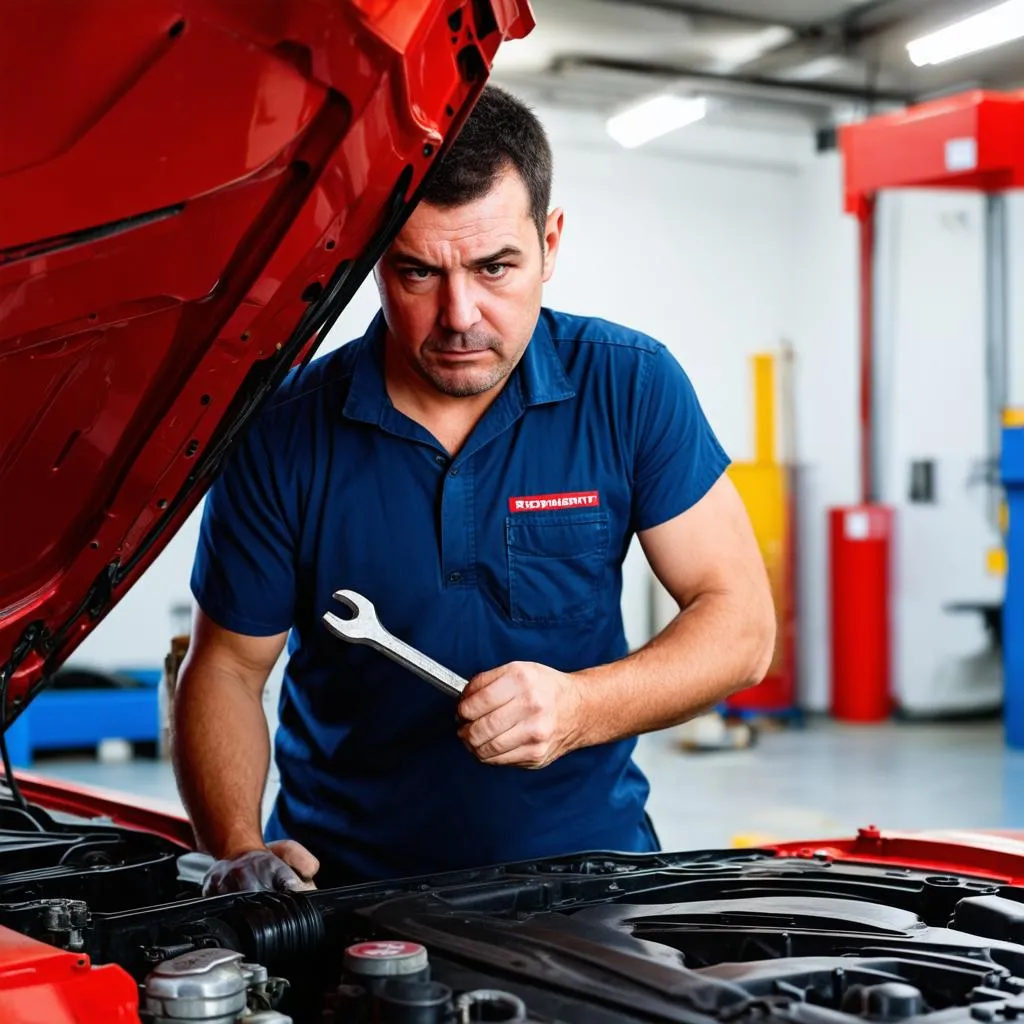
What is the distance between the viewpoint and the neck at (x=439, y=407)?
5.95ft

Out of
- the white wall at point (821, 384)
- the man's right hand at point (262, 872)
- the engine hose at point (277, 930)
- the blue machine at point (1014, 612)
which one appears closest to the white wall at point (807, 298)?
the white wall at point (821, 384)

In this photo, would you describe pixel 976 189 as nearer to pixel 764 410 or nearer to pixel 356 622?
pixel 764 410

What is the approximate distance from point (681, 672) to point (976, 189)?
4286mm

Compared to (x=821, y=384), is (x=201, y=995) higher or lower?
A: lower

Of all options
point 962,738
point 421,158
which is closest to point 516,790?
point 421,158

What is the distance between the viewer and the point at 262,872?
1.54 meters

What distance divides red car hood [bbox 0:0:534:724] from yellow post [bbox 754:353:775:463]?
669 cm

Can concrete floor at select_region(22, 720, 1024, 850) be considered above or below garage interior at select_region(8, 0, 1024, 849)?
below

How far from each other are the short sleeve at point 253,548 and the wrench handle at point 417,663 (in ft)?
1.26

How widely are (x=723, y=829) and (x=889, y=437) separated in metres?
3.62

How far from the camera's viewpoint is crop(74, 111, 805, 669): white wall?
7590 mm

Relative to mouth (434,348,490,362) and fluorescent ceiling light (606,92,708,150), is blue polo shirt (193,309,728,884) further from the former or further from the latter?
fluorescent ceiling light (606,92,708,150)

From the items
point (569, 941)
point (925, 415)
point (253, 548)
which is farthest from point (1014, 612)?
point (569, 941)

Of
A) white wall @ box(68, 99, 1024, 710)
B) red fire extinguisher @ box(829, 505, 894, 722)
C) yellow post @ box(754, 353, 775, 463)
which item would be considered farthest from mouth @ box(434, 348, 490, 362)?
yellow post @ box(754, 353, 775, 463)
